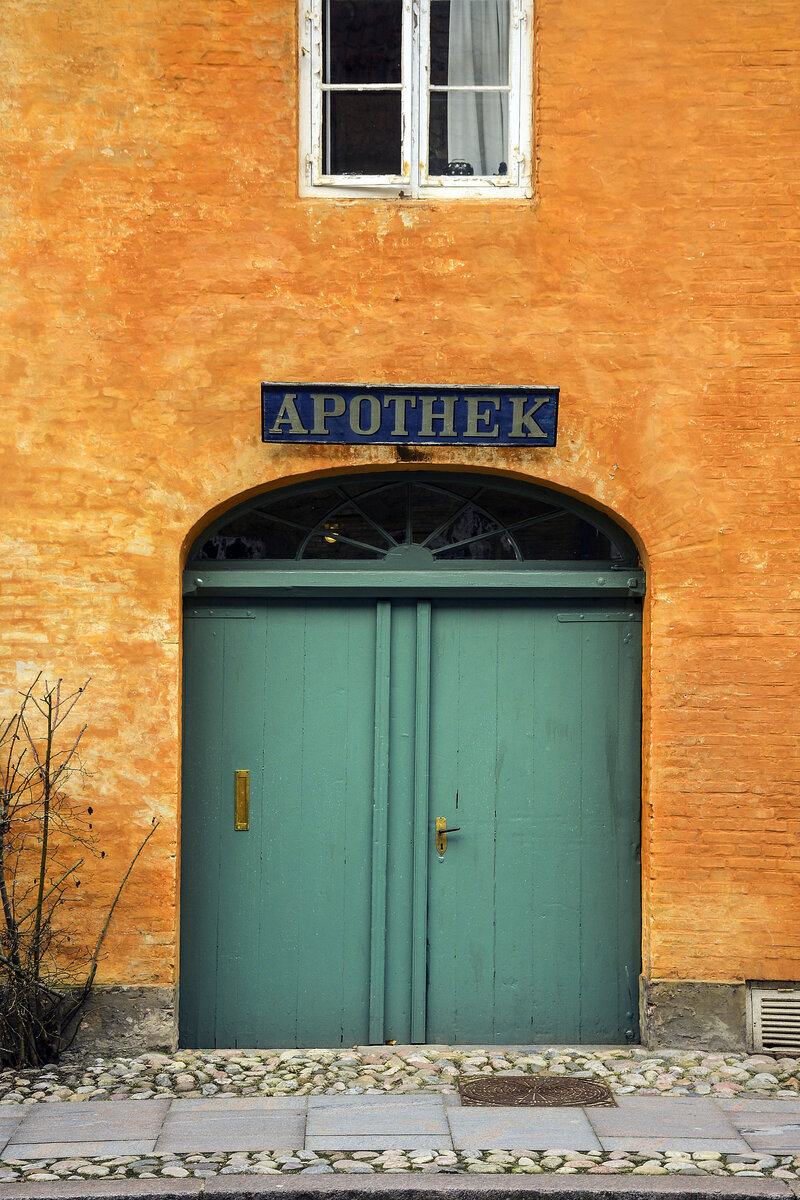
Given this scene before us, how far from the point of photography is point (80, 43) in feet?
20.9

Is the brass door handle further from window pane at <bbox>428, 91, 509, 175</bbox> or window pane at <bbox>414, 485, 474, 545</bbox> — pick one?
window pane at <bbox>428, 91, 509, 175</bbox>

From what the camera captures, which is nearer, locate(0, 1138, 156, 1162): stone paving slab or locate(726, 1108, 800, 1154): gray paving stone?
locate(0, 1138, 156, 1162): stone paving slab

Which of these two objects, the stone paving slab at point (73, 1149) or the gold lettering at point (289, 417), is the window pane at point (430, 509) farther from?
the stone paving slab at point (73, 1149)

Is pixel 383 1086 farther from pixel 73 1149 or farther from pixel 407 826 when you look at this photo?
pixel 73 1149

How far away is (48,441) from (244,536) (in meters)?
1.11

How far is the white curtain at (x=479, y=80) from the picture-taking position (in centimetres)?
660

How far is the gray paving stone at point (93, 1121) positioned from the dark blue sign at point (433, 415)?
322 centimetres

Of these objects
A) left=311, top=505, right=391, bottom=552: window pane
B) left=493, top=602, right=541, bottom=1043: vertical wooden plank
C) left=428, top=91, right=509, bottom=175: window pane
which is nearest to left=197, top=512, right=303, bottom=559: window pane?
left=311, top=505, right=391, bottom=552: window pane

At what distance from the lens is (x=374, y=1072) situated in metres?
6.04

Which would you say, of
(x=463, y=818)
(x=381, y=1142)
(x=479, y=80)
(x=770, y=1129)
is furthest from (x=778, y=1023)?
(x=479, y=80)

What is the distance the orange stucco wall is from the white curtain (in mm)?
264

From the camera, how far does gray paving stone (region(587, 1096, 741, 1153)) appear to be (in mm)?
5250

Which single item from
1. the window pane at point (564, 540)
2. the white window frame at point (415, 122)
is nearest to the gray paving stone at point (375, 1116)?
the window pane at point (564, 540)

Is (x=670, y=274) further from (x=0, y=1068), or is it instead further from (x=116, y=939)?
(x=0, y=1068)
